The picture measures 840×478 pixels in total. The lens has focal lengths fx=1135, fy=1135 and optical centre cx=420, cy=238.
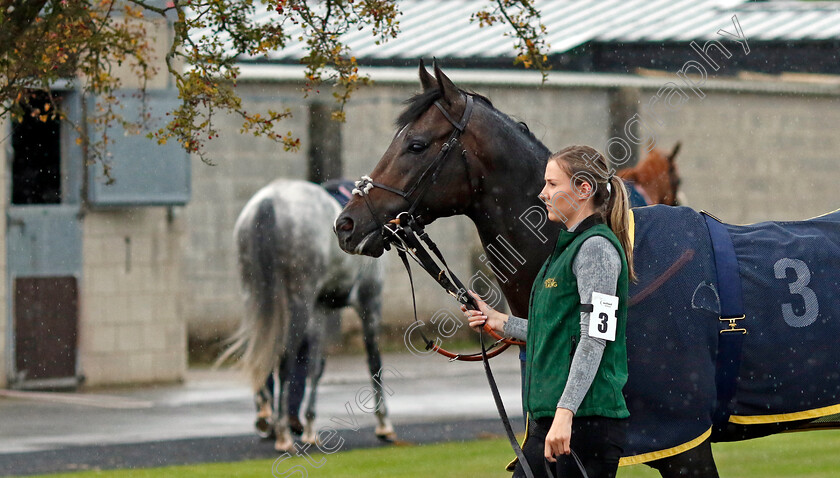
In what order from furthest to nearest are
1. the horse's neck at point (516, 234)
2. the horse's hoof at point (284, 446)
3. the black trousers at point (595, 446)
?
1. the horse's hoof at point (284, 446)
2. the horse's neck at point (516, 234)
3. the black trousers at point (595, 446)

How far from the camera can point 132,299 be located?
997cm

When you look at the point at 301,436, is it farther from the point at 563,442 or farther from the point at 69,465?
the point at 563,442

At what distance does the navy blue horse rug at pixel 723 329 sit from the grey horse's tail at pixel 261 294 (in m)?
4.02

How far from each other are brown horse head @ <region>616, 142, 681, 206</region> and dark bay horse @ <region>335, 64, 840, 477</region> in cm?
330

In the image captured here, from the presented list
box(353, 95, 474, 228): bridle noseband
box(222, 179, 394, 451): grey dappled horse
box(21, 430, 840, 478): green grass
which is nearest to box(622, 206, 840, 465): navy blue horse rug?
box(353, 95, 474, 228): bridle noseband

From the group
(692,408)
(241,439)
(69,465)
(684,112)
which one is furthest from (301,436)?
(684,112)

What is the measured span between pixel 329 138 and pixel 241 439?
4616 millimetres

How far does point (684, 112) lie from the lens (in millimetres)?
13461

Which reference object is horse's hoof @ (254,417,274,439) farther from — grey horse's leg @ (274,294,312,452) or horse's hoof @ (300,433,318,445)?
horse's hoof @ (300,433,318,445)

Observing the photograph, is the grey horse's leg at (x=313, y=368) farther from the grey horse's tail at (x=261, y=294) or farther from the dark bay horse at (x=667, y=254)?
the dark bay horse at (x=667, y=254)

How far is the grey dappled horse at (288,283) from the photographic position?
7.24 metres

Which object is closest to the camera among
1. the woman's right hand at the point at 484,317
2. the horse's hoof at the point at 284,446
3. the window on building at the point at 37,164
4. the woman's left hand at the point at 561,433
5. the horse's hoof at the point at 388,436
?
the woman's left hand at the point at 561,433

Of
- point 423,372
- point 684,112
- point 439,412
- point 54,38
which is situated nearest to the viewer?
point 54,38

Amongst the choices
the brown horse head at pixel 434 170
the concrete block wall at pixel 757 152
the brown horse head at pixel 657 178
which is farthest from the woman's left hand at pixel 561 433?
the concrete block wall at pixel 757 152
